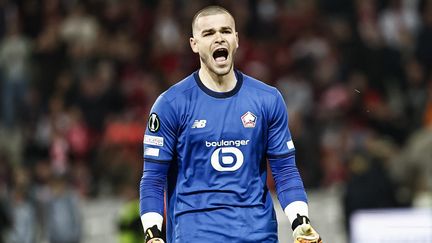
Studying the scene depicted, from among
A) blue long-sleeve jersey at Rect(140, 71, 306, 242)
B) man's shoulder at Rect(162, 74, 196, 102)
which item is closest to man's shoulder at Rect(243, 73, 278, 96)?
→ blue long-sleeve jersey at Rect(140, 71, 306, 242)

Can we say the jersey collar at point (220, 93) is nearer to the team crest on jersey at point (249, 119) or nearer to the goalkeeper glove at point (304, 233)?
the team crest on jersey at point (249, 119)

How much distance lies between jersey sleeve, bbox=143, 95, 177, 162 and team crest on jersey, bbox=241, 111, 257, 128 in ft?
1.34

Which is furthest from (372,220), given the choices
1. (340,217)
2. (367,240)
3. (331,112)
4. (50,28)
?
(50,28)

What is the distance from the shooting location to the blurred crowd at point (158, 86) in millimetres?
15852


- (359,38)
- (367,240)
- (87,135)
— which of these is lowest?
(367,240)

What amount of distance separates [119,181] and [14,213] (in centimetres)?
152

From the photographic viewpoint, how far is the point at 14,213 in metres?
15.8

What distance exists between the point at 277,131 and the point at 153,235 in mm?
984

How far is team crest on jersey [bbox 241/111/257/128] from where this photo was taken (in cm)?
700

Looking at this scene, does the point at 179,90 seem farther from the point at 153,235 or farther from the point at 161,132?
the point at 153,235

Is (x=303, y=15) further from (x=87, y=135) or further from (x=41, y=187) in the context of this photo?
(x=41, y=187)

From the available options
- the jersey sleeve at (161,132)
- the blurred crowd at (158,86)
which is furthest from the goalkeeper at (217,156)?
the blurred crowd at (158,86)

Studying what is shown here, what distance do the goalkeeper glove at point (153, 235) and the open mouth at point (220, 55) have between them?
1.05m

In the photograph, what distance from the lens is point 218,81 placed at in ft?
23.3
